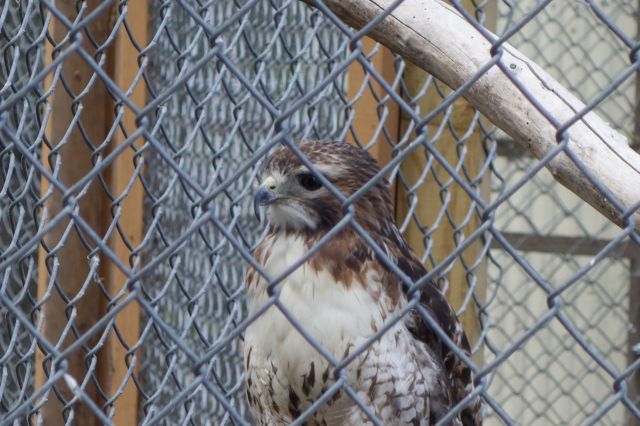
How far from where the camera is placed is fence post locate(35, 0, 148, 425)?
314 centimetres

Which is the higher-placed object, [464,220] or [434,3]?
[434,3]

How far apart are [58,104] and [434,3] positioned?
133 cm

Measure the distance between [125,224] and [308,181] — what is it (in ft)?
3.43

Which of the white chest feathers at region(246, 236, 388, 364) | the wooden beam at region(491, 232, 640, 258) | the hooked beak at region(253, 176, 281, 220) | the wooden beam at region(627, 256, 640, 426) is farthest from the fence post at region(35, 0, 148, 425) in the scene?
the wooden beam at region(627, 256, 640, 426)

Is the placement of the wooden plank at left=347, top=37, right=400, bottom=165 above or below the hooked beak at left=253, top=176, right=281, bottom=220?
above

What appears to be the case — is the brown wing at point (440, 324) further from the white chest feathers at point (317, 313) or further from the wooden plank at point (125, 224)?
the wooden plank at point (125, 224)

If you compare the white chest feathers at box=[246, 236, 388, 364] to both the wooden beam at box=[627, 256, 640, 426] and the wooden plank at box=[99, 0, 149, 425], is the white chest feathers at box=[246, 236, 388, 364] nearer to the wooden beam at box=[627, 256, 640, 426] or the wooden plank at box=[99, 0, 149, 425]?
the wooden plank at box=[99, 0, 149, 425]

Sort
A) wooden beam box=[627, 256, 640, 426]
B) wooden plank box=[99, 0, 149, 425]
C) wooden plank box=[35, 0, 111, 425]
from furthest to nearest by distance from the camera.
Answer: wooden beam box=[627, 256, 640, 426], wooden plank box=[99, 0, 149, 425], wooden plank box=[35, 0, 111, 425]

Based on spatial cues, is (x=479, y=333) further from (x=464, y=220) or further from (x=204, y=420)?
(x=204, y=420)

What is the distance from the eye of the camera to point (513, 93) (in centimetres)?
211

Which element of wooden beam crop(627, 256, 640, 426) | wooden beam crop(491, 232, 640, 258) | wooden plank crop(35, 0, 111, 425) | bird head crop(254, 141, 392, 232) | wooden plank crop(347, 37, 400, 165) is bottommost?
wooden beam crop(627, 256, 640, 426)

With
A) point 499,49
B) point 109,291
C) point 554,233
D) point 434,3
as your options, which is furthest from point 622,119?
point 499,49

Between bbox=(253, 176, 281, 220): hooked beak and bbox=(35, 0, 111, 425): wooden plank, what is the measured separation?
74 cm

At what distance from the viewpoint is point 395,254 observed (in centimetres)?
266
